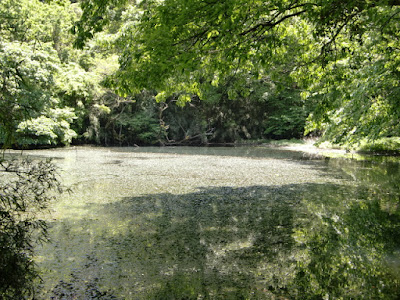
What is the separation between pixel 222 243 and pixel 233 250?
0.82 feet

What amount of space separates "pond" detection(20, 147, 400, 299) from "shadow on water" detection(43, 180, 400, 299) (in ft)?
0.03

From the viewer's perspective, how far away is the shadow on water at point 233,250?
2961 millimetres

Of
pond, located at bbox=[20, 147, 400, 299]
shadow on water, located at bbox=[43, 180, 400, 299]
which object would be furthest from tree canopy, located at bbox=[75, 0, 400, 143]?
shadow on water, located at bbox=[43, 180, 400, 299]

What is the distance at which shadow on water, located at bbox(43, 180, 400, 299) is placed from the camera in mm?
2961

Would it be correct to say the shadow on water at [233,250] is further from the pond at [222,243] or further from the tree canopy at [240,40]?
the tree canopy at [240,40]

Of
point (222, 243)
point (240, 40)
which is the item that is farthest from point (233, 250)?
point (240, 40)

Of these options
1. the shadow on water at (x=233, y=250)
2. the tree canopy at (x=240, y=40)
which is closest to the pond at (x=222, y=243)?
the shadow on water at (x=233, y=250)

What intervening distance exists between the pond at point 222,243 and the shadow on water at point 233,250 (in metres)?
0.01

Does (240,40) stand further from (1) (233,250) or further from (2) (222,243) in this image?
(1) (233,250)

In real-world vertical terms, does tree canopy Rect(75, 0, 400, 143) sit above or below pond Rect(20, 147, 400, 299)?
above

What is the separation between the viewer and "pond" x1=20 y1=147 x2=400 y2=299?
9.81ft

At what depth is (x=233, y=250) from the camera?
3.93m

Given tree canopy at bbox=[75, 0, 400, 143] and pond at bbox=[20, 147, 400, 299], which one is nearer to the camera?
pond at bbox=[20, 147, 400, 299]

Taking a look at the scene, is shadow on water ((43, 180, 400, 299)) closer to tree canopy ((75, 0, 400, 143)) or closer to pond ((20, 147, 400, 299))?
pond ((20, 147, 400, 299))
